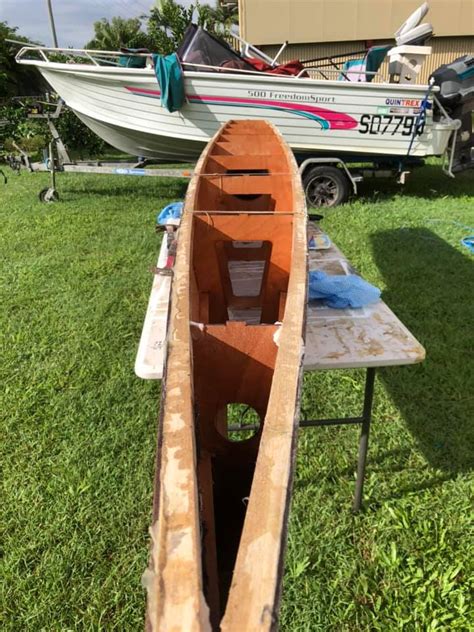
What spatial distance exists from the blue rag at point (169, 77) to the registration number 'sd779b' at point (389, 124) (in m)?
2.36

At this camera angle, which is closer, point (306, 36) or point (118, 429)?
point (118, 429)

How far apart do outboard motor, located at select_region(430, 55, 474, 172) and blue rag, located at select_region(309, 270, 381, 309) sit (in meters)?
5.15

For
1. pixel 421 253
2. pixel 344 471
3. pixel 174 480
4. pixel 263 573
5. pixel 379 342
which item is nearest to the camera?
pixel 263 573

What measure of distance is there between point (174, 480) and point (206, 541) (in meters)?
0.35

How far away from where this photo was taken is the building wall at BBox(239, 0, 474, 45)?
51.8ft

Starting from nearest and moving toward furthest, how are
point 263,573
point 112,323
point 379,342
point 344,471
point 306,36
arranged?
point 263,573, point 379,342, point 344,471, point 112,323, point 306,36

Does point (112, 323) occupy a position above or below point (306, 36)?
below

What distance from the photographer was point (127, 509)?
213 cm

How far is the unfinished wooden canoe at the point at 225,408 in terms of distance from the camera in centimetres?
76

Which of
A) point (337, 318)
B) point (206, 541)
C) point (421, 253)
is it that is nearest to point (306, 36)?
point (421, 253)

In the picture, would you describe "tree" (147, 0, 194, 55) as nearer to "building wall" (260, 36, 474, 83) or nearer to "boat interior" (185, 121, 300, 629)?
"building wall" (260, 36, 474, 83)

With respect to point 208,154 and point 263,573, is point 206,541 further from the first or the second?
point 208,154

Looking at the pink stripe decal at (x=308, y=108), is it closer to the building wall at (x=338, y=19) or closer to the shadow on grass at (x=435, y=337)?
the shadow on grass at (x=435, y=337)

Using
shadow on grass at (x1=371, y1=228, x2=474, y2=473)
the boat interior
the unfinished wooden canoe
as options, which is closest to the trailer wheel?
shadow on grass at (x1=371, y1=228, x2=474, y2=473)
